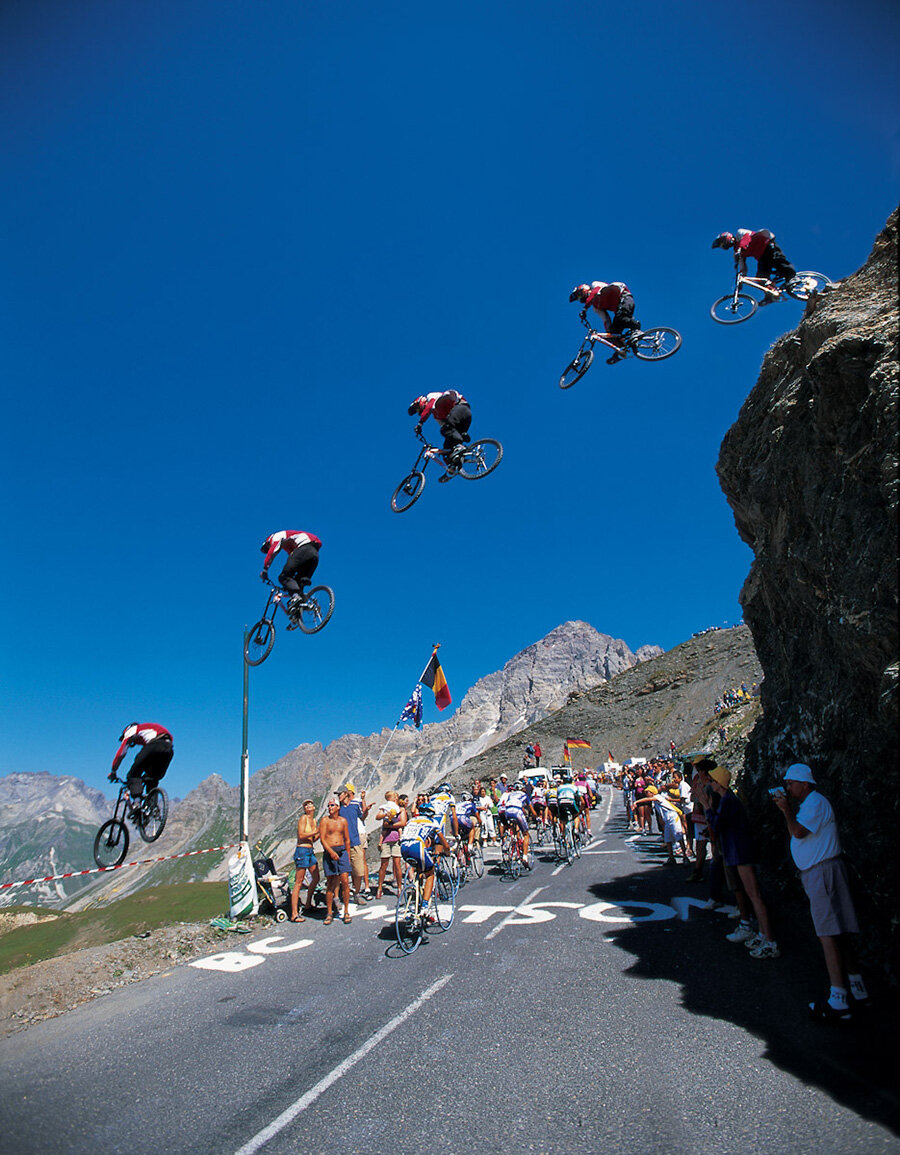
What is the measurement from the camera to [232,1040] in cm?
589

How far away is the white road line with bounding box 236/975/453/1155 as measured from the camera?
4.12 metres

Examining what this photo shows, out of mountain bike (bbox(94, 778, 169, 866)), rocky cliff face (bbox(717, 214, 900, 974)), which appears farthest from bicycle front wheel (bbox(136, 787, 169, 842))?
rocky cliff face (bbox(717, 214, 900, 974))

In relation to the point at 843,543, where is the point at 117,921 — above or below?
below

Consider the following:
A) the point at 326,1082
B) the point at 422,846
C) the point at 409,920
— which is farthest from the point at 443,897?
the point at 326,1082

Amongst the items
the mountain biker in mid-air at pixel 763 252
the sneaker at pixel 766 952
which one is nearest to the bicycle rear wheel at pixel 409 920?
the sneaker at pixel 766 952

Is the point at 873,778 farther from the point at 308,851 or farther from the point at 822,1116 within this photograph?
the point at 308,851

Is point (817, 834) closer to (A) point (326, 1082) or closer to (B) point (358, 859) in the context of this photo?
(A) point (326, 1082)

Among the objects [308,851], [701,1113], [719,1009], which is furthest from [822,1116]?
[308,851]

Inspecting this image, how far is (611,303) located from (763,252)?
2.97 m

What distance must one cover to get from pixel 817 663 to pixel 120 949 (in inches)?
454

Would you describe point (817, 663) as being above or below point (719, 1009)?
above

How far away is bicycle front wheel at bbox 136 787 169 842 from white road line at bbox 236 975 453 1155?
4.67 metres

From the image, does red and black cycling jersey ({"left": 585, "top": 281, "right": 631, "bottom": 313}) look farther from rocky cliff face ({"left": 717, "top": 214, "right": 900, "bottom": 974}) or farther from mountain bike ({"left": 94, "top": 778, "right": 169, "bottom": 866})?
mountain bike ({"left": 94, "top": 778, "right": 169, "bottom": 866})

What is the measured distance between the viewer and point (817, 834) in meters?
5.66
